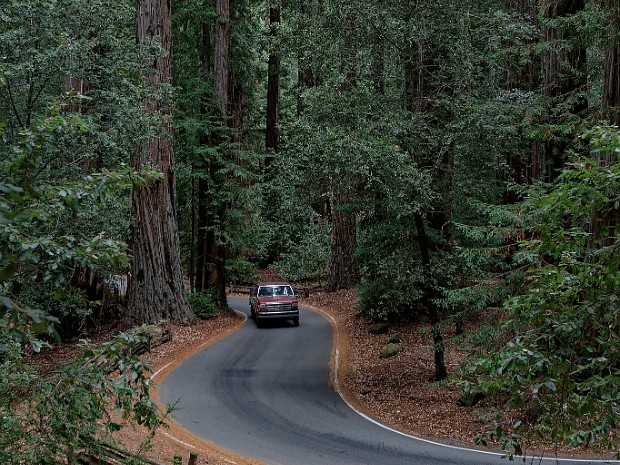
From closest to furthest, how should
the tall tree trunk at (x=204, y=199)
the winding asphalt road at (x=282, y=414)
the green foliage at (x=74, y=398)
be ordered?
the green foliage at (x=74, y=398) < the winding asphalt road at (x=282, y=414) < the tall tree trunk at (x=204, y=199)

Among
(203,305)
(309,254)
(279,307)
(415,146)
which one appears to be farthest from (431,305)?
(309,254)

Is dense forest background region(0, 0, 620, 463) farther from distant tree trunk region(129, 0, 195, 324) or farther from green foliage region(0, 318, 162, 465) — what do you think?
distant tree trunk region(129, 0, 195, 324)

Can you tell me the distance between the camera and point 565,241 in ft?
17.0

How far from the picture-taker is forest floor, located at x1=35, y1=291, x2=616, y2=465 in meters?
11.1

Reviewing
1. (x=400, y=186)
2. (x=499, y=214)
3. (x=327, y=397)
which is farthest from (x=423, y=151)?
(x=327, y=397)

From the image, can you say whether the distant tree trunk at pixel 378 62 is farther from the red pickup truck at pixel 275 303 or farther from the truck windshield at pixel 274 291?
the truck windshield at pixel 274 291

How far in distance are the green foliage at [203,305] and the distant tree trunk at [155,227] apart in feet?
11.1

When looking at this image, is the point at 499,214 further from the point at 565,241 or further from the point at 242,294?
the point at 242,294

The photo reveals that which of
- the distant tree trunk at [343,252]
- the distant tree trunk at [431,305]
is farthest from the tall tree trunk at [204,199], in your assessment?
the distant tree trunk at [431,305]

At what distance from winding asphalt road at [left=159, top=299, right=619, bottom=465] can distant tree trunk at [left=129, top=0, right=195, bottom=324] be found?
2.89 metres

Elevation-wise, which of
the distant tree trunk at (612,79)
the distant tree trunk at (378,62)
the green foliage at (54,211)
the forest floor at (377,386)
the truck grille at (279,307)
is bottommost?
the forest floor at (377,386)

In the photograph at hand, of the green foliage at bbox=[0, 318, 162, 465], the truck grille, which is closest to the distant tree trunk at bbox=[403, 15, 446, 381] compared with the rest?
the green foliage at bbox=[0, 318, 162, 465]

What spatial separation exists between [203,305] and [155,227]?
227 inches

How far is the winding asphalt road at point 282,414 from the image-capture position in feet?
35.4
